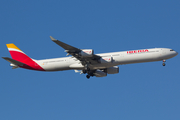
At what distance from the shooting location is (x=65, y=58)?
2240 inches

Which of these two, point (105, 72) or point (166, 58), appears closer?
point (166, 58)

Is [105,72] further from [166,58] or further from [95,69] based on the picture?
[166,58]

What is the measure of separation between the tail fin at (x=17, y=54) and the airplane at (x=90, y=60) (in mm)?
270

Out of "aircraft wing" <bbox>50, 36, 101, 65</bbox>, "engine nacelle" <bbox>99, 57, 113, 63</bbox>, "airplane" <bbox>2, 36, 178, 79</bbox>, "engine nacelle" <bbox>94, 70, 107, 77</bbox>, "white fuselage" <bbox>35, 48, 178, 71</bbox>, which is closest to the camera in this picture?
"aircraft wing" <bbox>50, 36, 101, 65</bbox>

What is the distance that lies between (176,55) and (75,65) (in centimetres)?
2059

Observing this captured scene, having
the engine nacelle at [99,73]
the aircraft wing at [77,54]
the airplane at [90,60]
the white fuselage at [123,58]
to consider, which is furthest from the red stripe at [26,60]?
the engine nacelle at [99,73]

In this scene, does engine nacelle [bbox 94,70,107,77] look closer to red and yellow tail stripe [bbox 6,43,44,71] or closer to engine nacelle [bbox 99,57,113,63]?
engine nacelle [bbox 99,57,113,63]

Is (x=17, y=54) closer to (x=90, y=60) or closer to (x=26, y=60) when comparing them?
(x=26, y=60)

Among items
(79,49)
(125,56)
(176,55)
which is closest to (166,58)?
(176,55)

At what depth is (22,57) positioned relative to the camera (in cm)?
6059

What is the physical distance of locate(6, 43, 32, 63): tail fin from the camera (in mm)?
60175

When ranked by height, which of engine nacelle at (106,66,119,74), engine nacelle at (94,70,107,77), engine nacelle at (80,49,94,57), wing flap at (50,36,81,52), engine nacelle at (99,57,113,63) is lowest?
engine nacelle at (94,70,107,77)

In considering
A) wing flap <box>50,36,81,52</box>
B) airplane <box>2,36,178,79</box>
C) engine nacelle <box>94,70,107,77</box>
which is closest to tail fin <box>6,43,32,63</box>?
airplane <box>2,36,178,79</box>

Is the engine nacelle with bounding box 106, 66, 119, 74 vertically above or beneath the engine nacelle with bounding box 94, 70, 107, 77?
above
